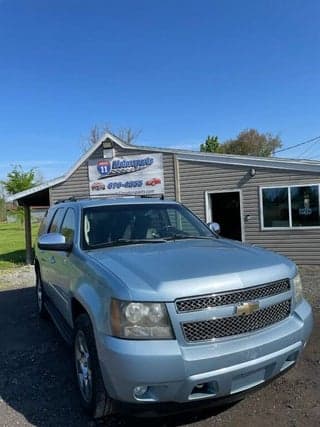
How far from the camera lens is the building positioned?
13.4 m

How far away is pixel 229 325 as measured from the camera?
3199 millimetres

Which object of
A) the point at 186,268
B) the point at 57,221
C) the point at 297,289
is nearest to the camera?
the point at 186,268

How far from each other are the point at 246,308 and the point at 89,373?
1.46 meters

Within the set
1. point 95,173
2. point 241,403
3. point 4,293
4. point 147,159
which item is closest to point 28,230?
point 95,173

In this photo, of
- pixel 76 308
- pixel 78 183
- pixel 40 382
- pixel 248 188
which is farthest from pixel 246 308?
pixel 78 183

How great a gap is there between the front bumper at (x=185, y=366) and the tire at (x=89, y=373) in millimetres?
267

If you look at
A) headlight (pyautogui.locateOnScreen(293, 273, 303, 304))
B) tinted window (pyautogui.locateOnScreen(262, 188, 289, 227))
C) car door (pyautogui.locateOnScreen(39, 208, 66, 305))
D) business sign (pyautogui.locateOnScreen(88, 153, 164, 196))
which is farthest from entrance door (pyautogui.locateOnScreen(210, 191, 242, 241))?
headlight (pyautogui.locateOnScreen(293, 273, 303, 304))

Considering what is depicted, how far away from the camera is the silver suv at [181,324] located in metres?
3.01

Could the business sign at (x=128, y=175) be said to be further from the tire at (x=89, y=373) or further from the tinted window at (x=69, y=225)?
the tire at (x=89, y=373)

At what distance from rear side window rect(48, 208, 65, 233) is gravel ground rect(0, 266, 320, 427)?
154 cm

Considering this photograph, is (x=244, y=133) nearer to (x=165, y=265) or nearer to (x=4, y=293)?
(x=4, y=293)

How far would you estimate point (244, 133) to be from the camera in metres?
54.5

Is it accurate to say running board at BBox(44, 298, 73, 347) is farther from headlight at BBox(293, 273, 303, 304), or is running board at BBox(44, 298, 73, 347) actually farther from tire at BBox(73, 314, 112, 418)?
headlight at BBox(293, 273, 303, 304)

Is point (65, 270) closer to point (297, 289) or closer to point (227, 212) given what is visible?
point (297, 289)
